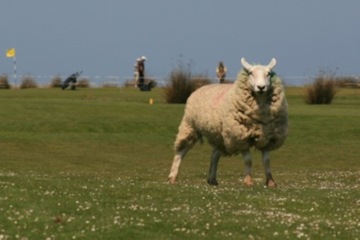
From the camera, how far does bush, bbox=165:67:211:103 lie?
173ft

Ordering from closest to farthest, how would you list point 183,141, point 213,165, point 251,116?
1. point 251,116
2. point 213,165
3. point 183,141

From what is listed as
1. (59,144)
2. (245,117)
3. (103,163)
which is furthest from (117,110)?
(245,117)

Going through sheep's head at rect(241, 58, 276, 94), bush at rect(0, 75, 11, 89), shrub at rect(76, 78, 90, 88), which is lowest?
shrub at rect(76, 78, 90, 88)

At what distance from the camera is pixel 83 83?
243 ft

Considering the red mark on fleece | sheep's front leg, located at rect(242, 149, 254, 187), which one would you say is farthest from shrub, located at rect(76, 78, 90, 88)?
sheep's front leg, located at rect(242, 149, 254, 187)

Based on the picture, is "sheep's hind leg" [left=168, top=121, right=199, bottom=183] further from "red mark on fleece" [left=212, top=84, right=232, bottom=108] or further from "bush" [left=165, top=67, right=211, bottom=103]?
"bush" [left=165, top=67, right=211, bottom=103]

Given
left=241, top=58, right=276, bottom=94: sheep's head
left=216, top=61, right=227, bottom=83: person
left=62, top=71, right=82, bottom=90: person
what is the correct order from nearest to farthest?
left=241, top=58, right=276, bottom=94: sheep's head
left=216, top=61, right=227, bottom=83: person
left=62, top=71, right=82, bottom=90: person

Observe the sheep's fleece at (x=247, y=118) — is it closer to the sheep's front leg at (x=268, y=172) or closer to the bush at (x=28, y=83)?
the sheep's front leg at (x=268, y=172)

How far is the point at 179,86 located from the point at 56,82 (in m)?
22.7

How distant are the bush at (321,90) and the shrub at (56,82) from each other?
2337 centimetres

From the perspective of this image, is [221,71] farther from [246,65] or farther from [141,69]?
[246,65]

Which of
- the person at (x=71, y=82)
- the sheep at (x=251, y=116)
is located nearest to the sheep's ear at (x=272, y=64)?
the sheep at (x=251, y=116)

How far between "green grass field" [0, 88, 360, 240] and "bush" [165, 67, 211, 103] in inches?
62.9

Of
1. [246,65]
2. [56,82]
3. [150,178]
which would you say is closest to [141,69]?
[56,82]
